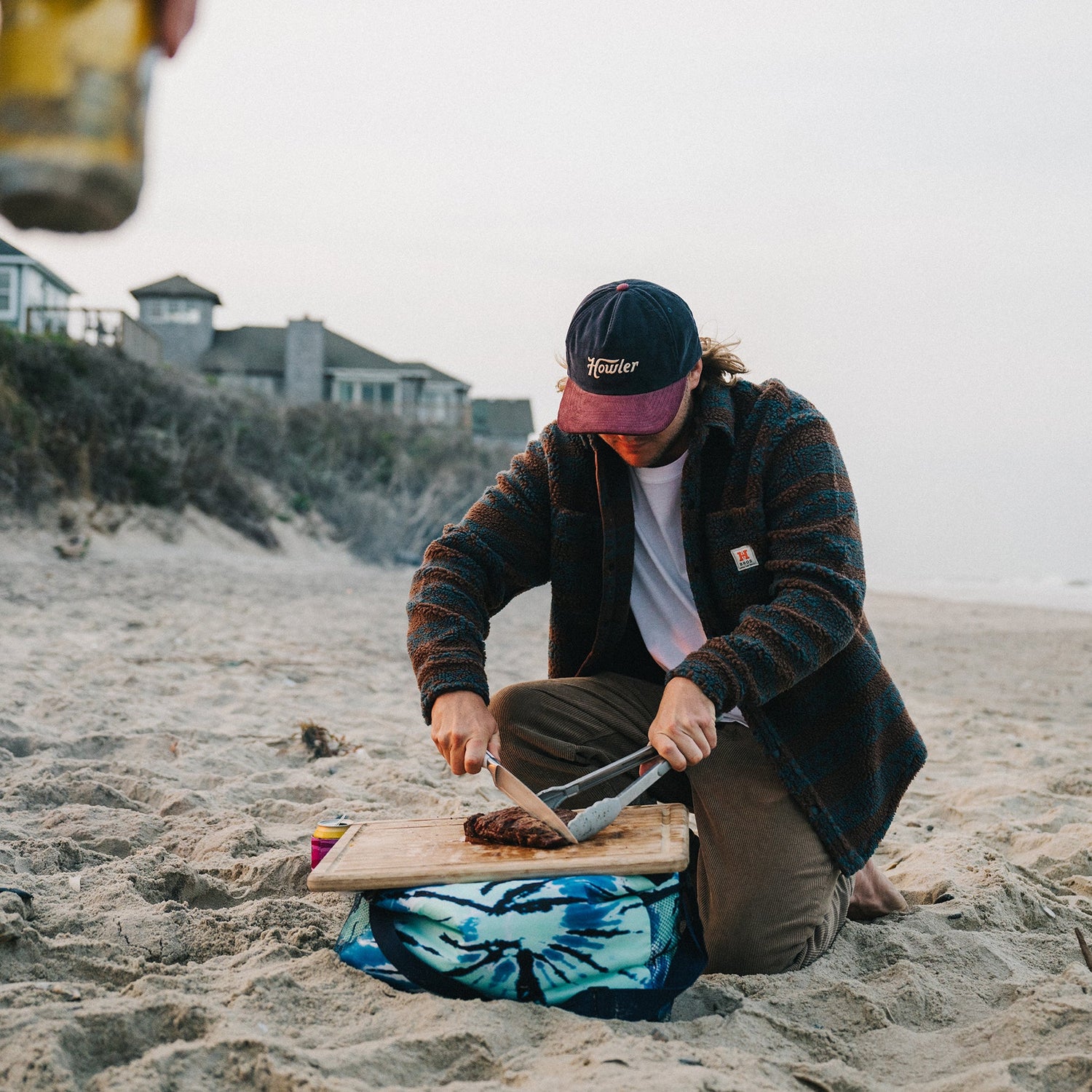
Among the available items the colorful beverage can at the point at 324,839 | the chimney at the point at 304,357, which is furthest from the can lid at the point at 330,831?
the chimney at the point at 304,357

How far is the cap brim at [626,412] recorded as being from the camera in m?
2.66

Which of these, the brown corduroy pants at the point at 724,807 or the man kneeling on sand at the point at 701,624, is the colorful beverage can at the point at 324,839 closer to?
the man kneeling on sand at the point at 701,624

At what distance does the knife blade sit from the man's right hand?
4 cm

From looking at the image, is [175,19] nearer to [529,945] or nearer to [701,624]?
[529,945]

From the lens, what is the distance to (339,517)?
68.5ft

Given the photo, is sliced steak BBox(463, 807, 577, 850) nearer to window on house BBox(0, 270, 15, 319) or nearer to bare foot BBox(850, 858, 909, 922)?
bare foot BBox(850, 858, 909, 922)

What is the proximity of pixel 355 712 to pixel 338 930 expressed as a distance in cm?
277

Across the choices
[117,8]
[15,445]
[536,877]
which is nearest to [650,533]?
[536,877]

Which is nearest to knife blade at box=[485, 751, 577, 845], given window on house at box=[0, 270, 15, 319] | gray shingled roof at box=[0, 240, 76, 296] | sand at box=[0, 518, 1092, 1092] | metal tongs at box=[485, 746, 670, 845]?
metal tongs at box=[485, 746, 670, 845]

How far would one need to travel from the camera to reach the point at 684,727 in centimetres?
238

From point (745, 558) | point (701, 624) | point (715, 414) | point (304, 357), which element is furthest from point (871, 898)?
point (304, 357)

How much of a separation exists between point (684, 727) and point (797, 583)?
507 millimetres

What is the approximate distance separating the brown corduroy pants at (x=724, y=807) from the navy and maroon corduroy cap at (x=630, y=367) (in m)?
0.85

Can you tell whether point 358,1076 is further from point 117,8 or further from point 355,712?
point 355,712
